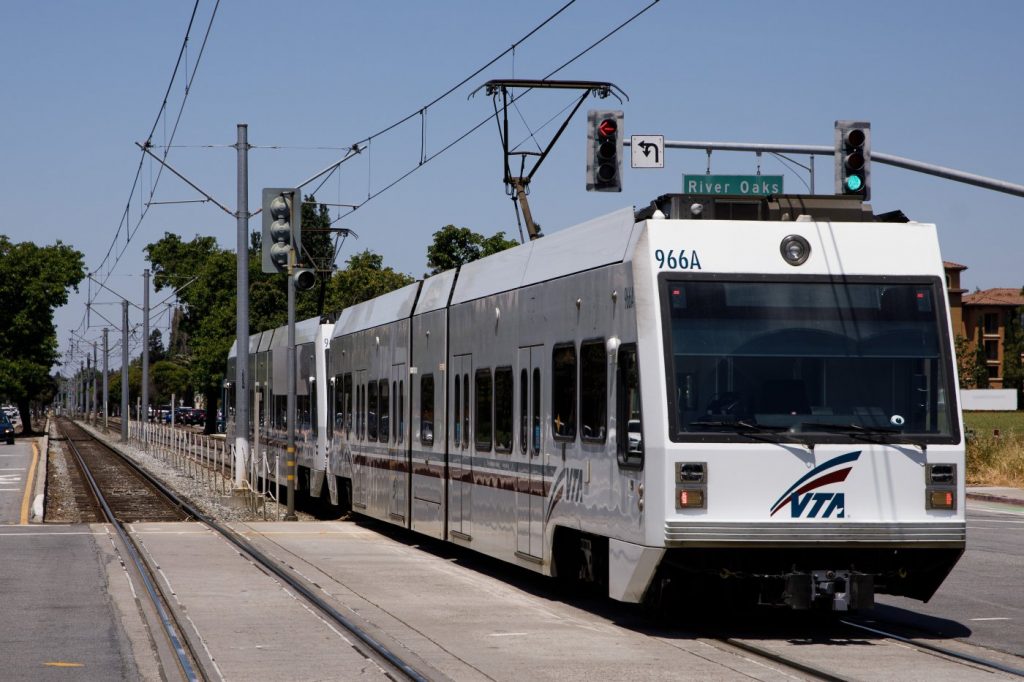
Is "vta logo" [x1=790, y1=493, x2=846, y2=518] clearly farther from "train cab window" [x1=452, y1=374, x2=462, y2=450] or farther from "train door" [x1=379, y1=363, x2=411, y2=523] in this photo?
"train door" [x1=379, y1=363, x2=411, y2=523]

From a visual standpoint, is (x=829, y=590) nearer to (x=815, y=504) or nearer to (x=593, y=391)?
(x=815, y=504)

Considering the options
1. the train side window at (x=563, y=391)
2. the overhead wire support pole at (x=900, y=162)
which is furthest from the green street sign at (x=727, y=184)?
the train side window at (x=563, y=391)

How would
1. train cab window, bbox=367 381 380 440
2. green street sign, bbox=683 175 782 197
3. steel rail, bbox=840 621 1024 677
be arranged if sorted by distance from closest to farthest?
steel rail, bbox=840 621 1024 677
train cab window, bbox=367 381 380 440
green street sign, bbox=683 175 782 197

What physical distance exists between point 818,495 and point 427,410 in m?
7.76

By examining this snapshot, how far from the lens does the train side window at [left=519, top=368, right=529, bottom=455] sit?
1441 cm

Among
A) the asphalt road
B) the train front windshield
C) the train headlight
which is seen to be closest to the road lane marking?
the asphalt road

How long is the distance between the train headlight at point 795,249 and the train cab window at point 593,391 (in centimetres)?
162

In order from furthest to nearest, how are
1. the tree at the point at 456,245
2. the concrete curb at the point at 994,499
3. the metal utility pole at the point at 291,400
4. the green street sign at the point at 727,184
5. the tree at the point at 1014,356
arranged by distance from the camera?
the tree at the point at 1014,356 → the tree at the point at 456,245 → the concrete curb at the point at 994,499 → the green street sign at the point at 727,184 → the metal utility pole at the point at 291,400

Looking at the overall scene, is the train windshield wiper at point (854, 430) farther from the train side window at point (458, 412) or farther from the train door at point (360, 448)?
the train door at point (360, 448)

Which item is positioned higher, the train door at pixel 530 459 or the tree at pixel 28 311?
the tree at pixel 28 311

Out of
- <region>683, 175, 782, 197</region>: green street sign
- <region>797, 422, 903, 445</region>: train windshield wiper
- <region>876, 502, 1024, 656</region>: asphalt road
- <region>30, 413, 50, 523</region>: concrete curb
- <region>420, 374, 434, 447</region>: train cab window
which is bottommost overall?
<region>876, 502, 1024, 656</region>: asphalt road

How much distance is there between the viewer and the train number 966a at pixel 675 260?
37.4 feet

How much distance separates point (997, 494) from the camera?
1264 inches

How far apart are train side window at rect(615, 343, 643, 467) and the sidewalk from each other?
20.3m
